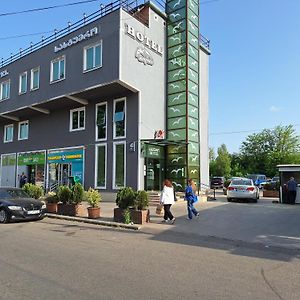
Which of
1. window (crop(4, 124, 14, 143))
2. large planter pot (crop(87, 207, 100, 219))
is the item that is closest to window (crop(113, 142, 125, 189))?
large planter pot (crop(87, 207, 100, 219))

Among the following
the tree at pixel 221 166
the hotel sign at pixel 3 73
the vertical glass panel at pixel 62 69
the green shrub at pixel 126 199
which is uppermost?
the hotel sign at pixel 3 73

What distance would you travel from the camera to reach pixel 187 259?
27.4ft

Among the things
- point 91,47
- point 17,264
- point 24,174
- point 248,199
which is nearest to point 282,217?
point 248,199

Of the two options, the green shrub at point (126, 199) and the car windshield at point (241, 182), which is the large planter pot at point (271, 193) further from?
the green shrub at point (126, 199)

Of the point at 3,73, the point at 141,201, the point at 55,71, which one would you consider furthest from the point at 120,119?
the point at 3,73

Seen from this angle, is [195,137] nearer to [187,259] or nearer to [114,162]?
[114,162]

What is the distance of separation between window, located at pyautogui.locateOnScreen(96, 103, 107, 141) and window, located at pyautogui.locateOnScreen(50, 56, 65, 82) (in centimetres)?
369

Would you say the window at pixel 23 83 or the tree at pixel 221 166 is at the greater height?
the window at pixel 23 83

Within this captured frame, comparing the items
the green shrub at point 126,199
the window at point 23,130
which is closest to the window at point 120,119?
the green shrub at point 126,199

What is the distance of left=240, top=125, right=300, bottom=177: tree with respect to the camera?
212 ft

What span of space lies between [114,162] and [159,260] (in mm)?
16687

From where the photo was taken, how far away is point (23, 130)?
33219 millimetres

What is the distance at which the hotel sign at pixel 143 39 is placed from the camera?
2357cm

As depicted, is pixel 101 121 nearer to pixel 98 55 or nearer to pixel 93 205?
pixel 98 55
